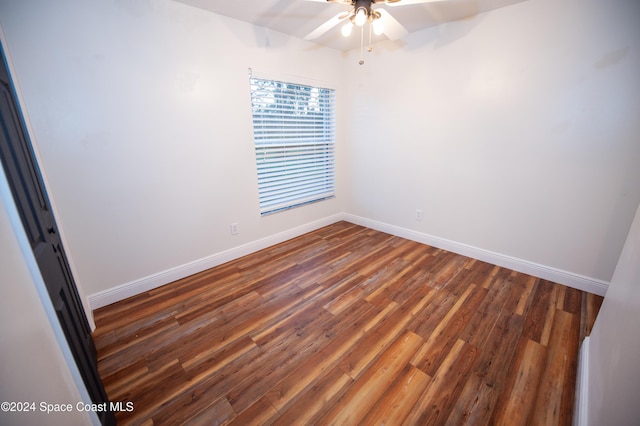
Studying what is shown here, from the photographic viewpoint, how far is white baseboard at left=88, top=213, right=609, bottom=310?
2107mm

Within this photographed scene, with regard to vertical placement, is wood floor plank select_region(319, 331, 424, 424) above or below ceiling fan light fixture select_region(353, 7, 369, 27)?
below

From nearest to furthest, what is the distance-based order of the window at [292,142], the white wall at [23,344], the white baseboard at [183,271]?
the white wall at [23,344] < the white baseboard at [183,271] < the window at [292,142]

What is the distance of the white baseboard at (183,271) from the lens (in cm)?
207

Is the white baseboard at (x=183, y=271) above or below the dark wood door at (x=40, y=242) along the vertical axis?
below

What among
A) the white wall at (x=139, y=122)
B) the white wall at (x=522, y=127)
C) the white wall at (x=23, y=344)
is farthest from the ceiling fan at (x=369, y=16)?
the white wall at (x=23, y=344)

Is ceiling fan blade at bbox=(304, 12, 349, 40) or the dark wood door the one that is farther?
ceiling fan blade at bbox=(304, 12, 349, 40)

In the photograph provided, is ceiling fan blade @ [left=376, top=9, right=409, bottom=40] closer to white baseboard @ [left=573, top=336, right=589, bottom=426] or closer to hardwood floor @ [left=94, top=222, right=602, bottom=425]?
hardwood floor @ [left=94, top=222, right=602, bottom=425]

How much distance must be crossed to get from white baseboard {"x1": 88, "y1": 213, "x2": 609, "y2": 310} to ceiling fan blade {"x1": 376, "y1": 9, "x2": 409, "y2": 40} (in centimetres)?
221

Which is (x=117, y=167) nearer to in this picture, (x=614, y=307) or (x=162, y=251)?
(x=162, y=251)

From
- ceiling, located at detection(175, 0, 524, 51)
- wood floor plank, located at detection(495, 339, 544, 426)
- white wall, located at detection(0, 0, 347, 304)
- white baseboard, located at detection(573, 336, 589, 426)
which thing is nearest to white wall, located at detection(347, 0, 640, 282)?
ceiling, located at detection(175, 0, 524, 51)

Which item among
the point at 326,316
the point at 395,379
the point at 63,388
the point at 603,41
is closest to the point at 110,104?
the point at 63,388

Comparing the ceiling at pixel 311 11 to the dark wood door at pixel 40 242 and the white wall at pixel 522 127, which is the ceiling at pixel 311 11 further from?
the dark wood door at pixel 40 242

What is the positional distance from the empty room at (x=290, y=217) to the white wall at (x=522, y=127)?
17mm

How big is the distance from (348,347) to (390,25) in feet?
7.77
